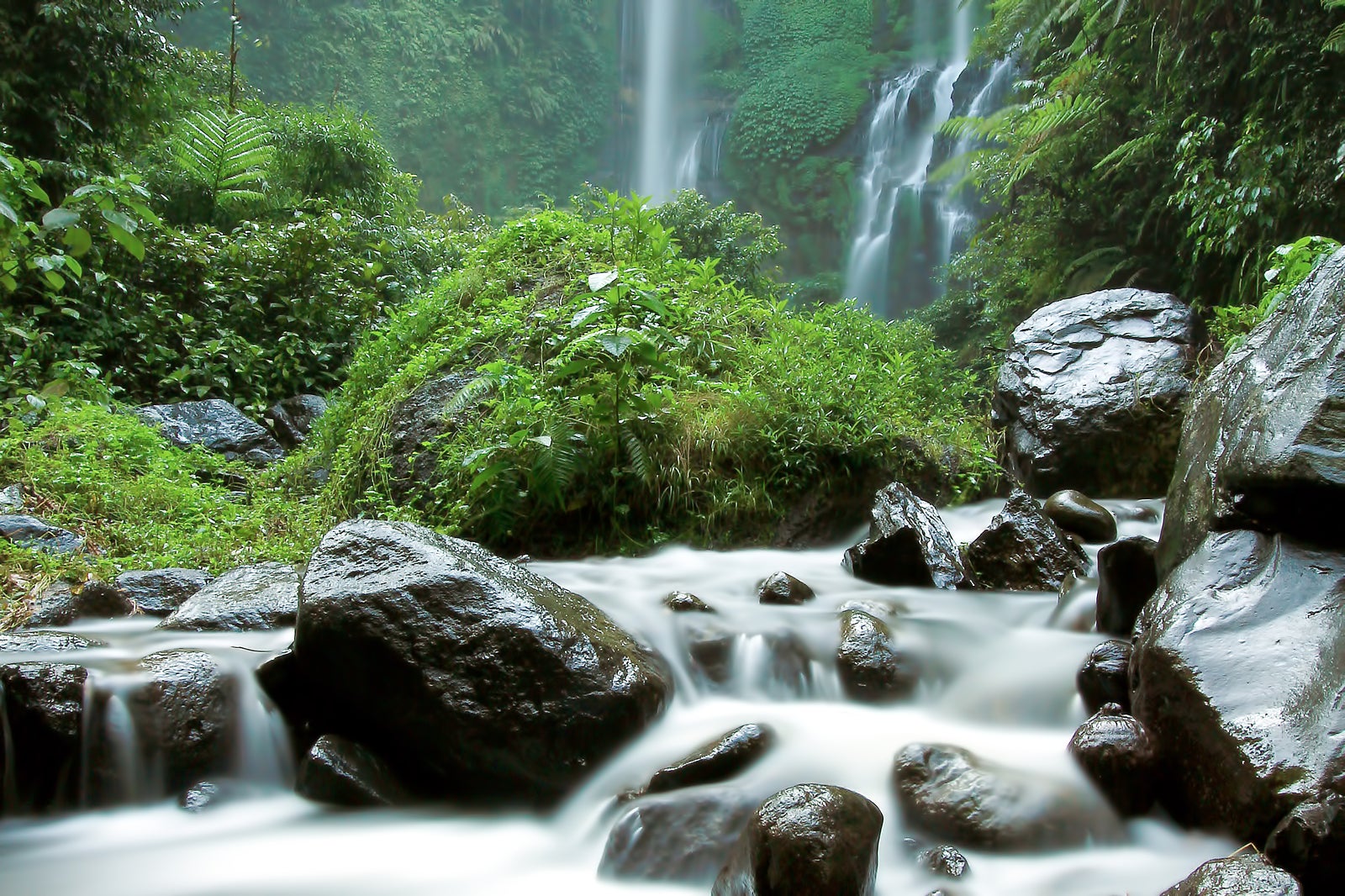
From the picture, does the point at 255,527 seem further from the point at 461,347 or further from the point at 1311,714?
the point at 1311,714

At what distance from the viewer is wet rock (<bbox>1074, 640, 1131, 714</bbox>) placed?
2.80 m

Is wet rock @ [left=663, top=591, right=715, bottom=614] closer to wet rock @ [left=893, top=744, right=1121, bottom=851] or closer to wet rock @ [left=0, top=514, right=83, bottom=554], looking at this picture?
wet rock @ [left=893, top=744, right=1121, bottom=851]

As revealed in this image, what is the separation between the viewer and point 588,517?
196 inches

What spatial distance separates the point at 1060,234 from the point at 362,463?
7.25 m

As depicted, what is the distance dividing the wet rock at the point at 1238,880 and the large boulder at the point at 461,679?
1.53 meters

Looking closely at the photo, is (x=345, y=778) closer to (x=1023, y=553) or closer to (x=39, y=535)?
(x=39, y=535)

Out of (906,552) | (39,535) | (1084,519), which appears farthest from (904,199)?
(39,535)

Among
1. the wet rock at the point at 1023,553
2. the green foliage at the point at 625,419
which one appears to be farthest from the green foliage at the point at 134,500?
the wet rock at the point at 1023,553

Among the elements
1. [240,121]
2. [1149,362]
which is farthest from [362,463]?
[240,121]

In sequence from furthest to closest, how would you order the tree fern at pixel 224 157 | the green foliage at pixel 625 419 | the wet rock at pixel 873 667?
the tree fern at pixel 224 157 < the green foliage at pixel 625 419 < the wet rock at pixel 873 667

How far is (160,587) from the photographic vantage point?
4.06m

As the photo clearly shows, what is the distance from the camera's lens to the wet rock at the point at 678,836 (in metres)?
2.29

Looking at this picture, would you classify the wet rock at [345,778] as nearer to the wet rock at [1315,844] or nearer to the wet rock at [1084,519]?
the wet rock at [1315,844]

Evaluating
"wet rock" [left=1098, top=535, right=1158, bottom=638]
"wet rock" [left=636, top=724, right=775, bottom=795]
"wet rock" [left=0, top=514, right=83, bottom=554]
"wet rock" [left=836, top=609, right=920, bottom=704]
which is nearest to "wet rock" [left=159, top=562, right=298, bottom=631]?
"wet rock" [left=0, top=514, right=83, bottom=554]
